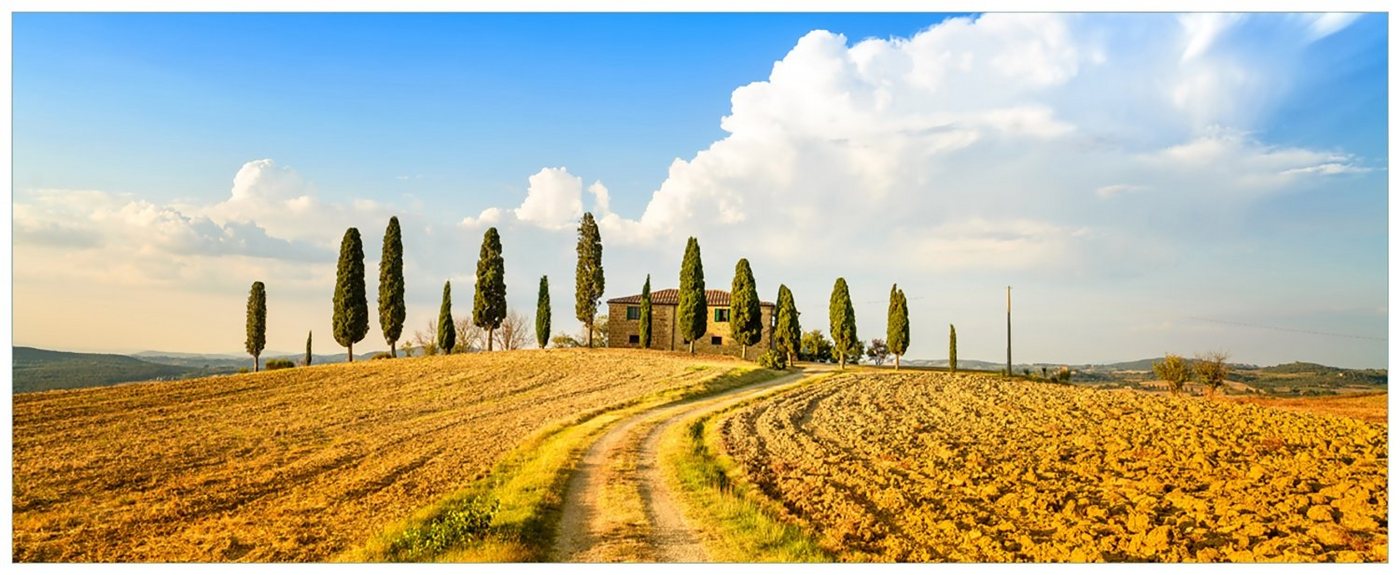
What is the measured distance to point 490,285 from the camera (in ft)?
199

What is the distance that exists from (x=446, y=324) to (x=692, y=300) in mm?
21112

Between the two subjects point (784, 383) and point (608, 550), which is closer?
point (608, 550)

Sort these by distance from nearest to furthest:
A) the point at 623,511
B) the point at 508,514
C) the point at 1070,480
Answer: the point at 508,514 < the point at 623,511 < the point at 1070,480

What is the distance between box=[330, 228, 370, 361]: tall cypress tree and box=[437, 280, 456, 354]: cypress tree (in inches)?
255

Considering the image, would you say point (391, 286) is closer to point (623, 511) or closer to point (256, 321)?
point (256, 321)

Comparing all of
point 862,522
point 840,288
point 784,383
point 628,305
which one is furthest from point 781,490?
point 628,305

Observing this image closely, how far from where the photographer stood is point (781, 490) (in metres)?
17.0

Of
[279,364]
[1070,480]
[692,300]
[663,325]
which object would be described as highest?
[692,300]

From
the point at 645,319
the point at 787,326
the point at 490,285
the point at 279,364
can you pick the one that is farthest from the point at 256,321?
the point at 787,326

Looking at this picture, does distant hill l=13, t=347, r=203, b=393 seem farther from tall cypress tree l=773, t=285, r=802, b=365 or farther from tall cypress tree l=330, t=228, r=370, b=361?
tall cypress tree l=773, t=285, r=802, b=365

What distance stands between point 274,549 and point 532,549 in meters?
4.44

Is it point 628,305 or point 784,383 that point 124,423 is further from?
point 628,305

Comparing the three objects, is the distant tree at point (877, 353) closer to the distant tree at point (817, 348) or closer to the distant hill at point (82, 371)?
the distant tree at point (817, 348)

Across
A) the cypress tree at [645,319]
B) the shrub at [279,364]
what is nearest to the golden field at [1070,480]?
the cypress tree at [645,319]
